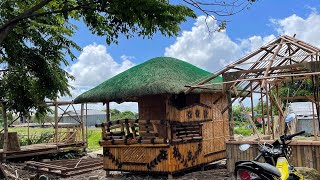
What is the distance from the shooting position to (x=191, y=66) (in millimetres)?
13281

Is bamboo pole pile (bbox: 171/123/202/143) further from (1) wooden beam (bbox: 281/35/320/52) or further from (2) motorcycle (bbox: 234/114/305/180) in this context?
(2) motorcycle (bbox: 234/114/305/180)

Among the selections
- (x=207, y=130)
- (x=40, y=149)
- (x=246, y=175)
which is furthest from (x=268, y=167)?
(x=40, y=149)

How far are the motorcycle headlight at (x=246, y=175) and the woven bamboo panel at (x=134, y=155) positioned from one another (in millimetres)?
6007

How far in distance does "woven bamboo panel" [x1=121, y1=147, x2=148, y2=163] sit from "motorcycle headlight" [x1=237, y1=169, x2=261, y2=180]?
19.7ft

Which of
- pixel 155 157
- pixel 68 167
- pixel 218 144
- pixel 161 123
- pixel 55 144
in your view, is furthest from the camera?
pixel 55 144

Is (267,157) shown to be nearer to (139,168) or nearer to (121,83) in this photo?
(139,168)

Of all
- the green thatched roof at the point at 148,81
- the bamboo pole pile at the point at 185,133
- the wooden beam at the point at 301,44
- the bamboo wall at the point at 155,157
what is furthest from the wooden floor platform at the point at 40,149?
the wooden beam at the point at 301,44

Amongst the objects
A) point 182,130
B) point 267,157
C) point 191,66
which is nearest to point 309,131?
point 191,66

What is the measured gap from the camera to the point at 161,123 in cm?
1056

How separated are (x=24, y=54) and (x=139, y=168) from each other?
21.8 ft

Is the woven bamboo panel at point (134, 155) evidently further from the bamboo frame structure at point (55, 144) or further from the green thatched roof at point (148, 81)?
the bamboo frame structure at point (55, 144)

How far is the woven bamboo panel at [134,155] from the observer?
10.9m

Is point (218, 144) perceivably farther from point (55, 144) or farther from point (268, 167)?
point (55, 144)

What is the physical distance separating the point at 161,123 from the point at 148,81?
1257 mm
